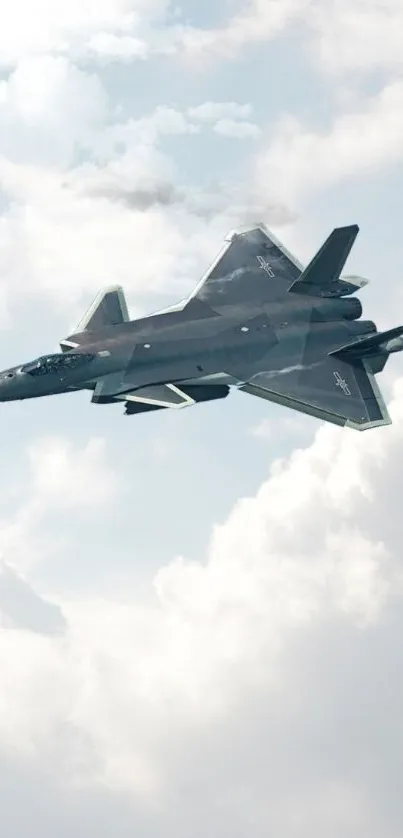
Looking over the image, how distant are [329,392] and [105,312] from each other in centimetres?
1366

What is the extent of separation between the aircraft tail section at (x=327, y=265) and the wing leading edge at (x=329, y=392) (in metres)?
5.72

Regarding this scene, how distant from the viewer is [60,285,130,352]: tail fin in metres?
69.1

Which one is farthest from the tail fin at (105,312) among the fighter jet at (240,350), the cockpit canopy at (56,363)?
the cockpit canopy at (56,363)

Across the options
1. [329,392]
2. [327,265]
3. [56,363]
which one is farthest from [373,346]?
[56,363]

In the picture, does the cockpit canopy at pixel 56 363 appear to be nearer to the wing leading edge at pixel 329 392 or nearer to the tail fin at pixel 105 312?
the tail fin at pixel 105 312

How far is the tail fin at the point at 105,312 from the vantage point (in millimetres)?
69088

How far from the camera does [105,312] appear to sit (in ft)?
229

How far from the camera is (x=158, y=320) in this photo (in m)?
67.9

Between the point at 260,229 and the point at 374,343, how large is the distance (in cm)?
1321

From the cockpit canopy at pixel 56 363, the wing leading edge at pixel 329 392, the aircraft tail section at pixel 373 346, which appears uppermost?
the cockpit canopy at pixel 56 363

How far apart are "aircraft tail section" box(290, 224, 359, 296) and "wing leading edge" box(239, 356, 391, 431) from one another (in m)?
5.72

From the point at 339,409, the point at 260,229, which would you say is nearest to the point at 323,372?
Answer: the point at 339,409

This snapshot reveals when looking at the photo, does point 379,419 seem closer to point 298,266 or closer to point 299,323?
point 299,323

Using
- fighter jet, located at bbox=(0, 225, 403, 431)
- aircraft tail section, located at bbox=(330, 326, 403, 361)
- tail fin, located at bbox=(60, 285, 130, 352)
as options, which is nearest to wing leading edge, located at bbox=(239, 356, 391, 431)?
fighter jet, located at bbox=(0, 225, 403, 431)
